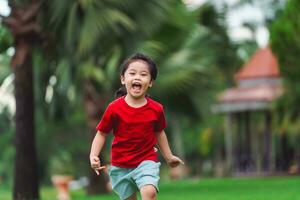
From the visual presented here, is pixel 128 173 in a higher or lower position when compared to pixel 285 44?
lower

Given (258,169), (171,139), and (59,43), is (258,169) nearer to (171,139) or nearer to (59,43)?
(171,139)

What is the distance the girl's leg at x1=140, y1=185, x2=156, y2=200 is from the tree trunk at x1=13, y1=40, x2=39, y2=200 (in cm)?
1006

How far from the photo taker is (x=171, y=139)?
42.1 metres

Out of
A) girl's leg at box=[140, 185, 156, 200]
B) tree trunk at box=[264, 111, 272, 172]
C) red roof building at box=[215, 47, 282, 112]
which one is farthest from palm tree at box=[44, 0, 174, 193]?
tree trunk at box=[264, 111, 272, 172]

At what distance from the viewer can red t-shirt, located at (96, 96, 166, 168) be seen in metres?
6.92

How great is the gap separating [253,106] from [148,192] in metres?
30.9

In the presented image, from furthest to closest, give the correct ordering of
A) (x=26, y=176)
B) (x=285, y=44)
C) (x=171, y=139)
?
(x=171, y=139)
(x=285, y=44)
(x=26, y=176)

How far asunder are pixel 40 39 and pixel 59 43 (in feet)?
3.59

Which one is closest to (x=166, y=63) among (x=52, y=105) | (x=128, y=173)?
(x=52, y=105)

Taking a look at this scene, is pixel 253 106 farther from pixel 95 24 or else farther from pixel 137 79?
pixel 137 79

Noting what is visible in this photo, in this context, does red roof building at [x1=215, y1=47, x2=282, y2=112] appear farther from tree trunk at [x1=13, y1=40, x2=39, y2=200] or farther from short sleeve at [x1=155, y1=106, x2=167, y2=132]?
short sleeve at [x1=155, y1=106, x2=167, y2=132]

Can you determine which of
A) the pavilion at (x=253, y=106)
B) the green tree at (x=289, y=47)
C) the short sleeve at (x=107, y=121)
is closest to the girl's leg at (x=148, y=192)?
the short sleeve at (x=107, y=121)

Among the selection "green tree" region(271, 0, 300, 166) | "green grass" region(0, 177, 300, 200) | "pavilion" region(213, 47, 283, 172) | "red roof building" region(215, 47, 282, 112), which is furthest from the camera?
"pavilion" region(213, 47, 283, 172)

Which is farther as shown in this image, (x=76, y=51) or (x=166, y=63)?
(x=166, y=63)
